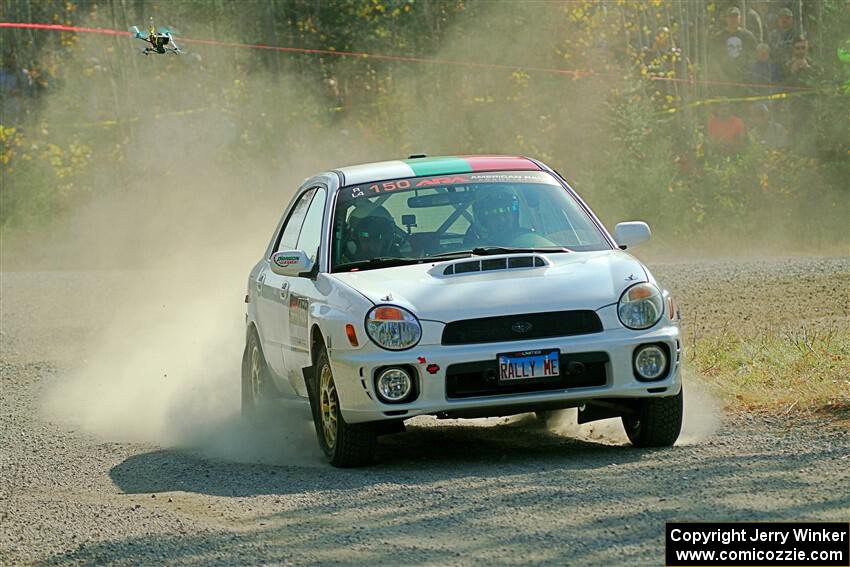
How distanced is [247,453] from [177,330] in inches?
264

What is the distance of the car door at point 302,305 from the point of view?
902cm

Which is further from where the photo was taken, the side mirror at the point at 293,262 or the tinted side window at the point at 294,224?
the tinted side window at the point at 294,224

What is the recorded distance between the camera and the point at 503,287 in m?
8.28

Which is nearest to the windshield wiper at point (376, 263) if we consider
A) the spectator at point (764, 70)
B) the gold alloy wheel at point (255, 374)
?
the gold alloy wheel at point (255, 374)

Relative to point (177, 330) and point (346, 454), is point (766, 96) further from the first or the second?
point (346, 454)

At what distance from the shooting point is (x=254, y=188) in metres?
37.0

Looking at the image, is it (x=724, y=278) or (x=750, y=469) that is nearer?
(x=750, y=469)

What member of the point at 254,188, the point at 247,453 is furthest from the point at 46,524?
the point at 254,188

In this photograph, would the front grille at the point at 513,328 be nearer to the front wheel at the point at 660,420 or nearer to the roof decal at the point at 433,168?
the front wheel at the point at 660,420

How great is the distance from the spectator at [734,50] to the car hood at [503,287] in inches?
1171

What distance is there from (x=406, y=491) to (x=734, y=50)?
31636 millimetres

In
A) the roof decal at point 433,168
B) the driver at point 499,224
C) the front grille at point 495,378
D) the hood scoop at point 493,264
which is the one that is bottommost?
the front grille at point 495,378

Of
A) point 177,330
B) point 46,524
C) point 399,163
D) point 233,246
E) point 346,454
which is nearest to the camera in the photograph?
point 46,524

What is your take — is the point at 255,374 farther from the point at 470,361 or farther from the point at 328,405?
the point at 470,361
